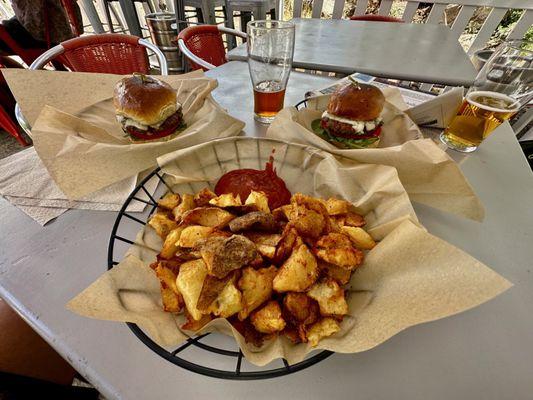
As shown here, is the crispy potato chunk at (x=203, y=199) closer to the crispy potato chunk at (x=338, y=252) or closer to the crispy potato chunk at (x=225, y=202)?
the crispy potato chunk at (x=225, y=202)

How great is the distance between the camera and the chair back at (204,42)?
201cm

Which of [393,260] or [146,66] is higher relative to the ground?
[393,260]

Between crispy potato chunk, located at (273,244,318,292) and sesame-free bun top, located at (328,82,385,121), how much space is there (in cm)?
64

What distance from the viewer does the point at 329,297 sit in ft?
1.65

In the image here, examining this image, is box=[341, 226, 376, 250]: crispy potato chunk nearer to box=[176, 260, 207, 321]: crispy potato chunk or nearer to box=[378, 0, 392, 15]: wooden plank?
box=[176, 260, 207, 321]: crispy potato chunk

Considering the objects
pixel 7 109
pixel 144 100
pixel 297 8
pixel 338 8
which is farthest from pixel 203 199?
pixel 338 8

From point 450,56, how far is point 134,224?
215 centimetres

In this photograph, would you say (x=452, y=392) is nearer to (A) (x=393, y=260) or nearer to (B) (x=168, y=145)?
(A) (x=393, y=260)

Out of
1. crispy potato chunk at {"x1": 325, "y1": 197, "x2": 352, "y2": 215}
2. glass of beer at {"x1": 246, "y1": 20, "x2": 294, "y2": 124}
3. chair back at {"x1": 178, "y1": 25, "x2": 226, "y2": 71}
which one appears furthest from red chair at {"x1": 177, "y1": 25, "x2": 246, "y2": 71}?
crispy potato chunk at {"x1": 325, "y1": 197, "x2": 352, "y2": 215}

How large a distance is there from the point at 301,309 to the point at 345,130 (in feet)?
2.24

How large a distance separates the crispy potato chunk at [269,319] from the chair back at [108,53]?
5.04 feet

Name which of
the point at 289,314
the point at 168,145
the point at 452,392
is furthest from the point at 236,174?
the point at 452,392

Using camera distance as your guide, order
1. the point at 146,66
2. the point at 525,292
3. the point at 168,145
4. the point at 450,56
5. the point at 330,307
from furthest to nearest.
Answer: the point at 146,66 → the point at 450,56 → the point at 168,145 → the point at 525,292 → the point at 330,307

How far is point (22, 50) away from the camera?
258 centimetres
